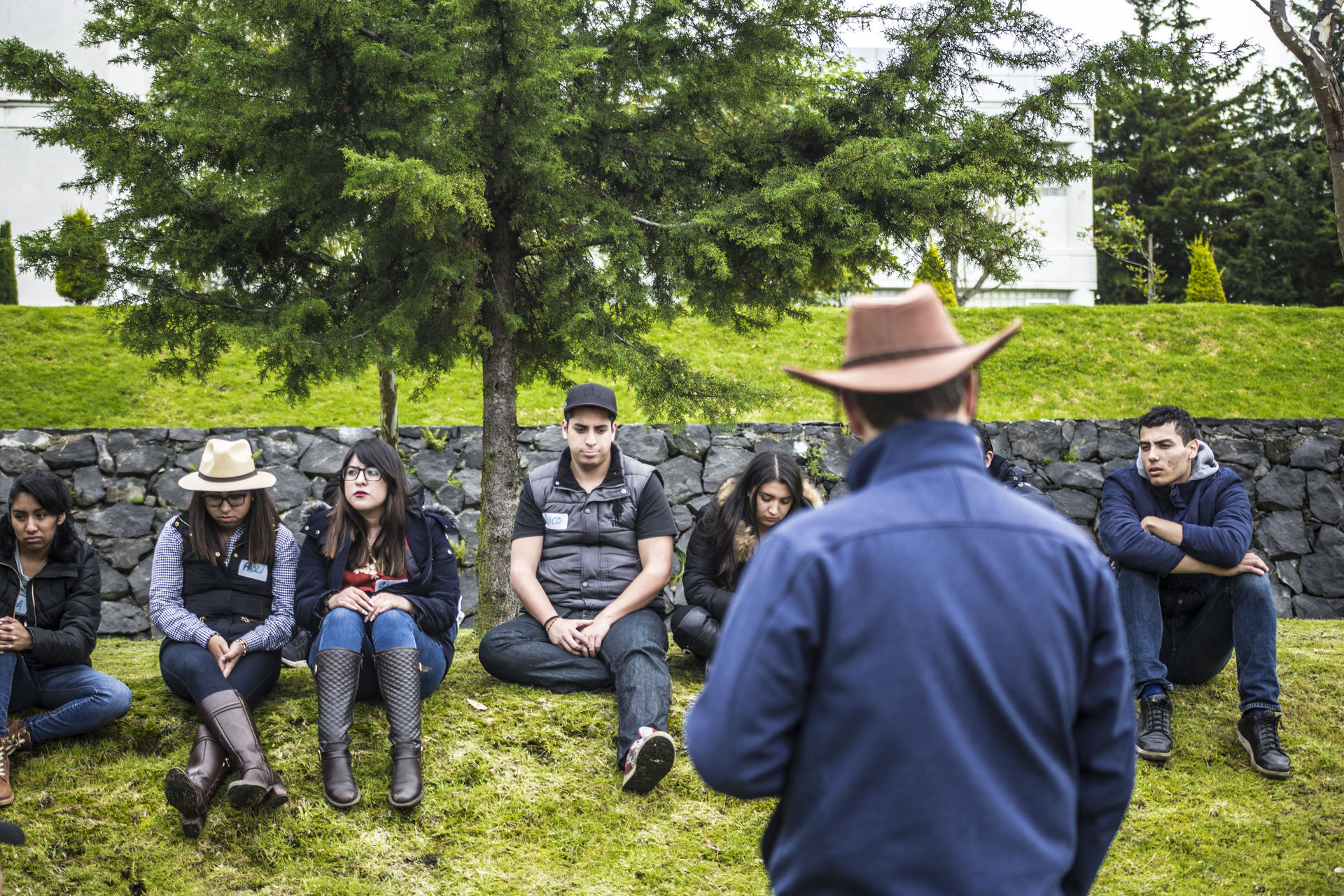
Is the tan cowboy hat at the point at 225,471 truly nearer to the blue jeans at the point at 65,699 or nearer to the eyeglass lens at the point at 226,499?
the eyeglass lens at the point at 226,499

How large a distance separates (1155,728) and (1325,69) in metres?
3.83

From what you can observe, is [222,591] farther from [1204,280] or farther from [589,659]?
[1204,280]

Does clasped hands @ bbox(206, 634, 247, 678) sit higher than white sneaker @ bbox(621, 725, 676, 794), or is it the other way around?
clasped hands @ bbox(206, 634, 247, 678)

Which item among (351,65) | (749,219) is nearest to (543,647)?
(749,219)

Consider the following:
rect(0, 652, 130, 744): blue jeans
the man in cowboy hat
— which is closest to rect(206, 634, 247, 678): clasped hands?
rect(0, 652, 130, 744): blue jeans

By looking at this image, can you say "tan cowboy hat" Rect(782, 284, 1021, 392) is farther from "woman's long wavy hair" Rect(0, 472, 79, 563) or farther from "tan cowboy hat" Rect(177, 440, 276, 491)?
"woman's long wavy hair" Rect(0, 472, 79, 563)

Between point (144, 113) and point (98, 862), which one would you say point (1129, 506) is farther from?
point (144, 113)

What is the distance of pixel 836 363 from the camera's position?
12.2m

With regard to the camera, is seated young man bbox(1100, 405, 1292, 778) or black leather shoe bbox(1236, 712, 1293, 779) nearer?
→ black leather shoe bbox(1236, 712, 1293, 779)

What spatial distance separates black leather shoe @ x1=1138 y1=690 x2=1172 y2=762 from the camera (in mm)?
4289

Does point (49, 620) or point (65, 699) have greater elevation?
point (49, 620)

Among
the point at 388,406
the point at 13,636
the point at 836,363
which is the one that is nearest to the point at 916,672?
the point at 13,636

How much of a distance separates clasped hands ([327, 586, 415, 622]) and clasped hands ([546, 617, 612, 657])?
74 cm

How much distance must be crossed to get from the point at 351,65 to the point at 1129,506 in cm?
434
